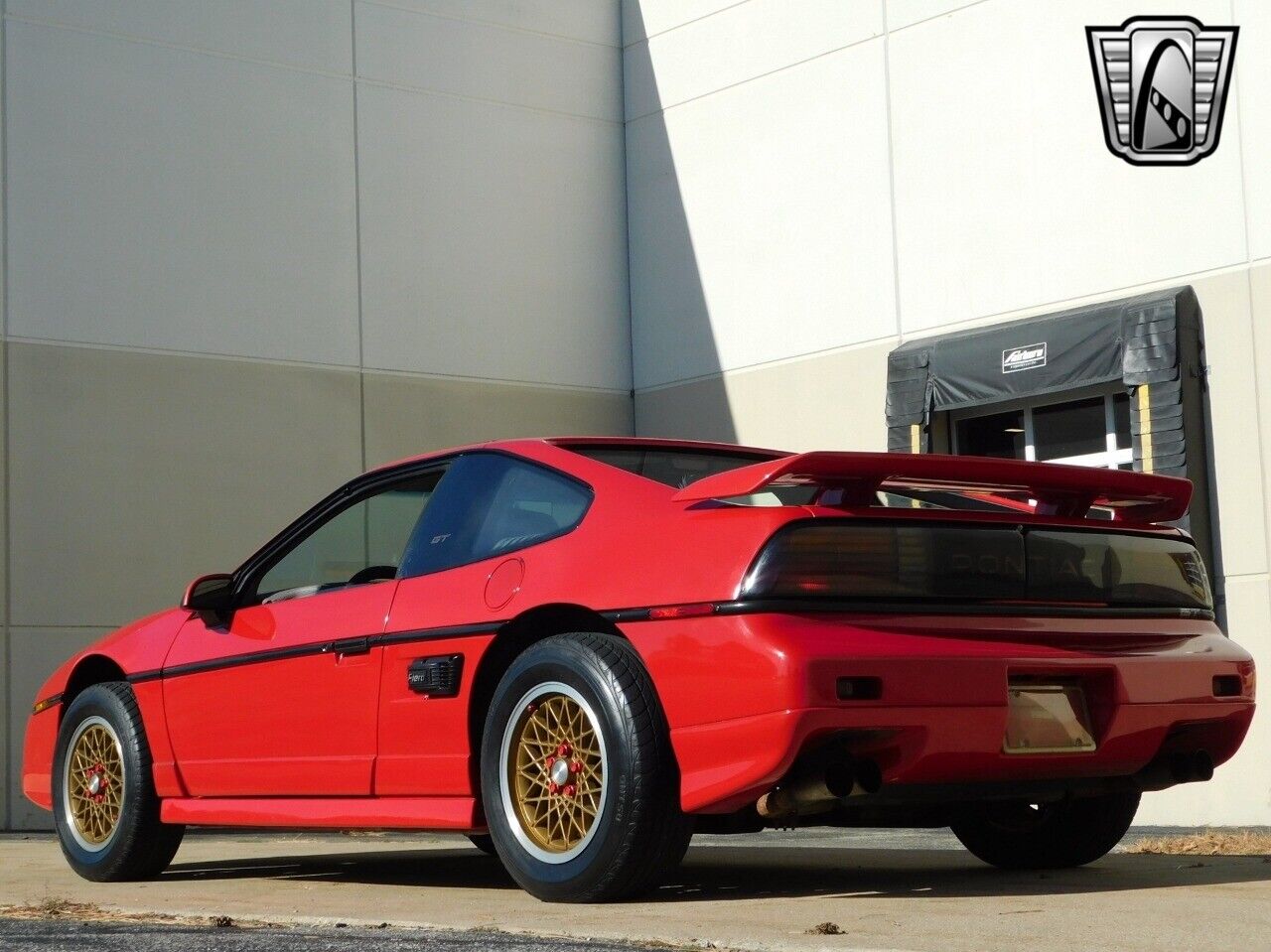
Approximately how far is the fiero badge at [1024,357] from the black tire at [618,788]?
716cm

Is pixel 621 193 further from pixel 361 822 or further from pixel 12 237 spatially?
A: pixel 361 822

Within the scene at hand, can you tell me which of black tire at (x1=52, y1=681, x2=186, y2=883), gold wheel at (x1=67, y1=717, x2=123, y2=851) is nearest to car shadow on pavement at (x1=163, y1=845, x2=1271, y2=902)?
black tire at (x1=52, y1=681, x2=186, y2=883)

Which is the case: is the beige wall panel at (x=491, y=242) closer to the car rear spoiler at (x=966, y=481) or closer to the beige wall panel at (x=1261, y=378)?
the beige wall panel at (x=1261, y=378)

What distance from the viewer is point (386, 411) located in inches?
515

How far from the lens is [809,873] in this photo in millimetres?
5730

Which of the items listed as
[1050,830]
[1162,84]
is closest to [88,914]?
[1050,830]

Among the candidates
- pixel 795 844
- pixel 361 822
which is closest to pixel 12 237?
pixel 795 844

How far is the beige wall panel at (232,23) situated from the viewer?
39.4 ft

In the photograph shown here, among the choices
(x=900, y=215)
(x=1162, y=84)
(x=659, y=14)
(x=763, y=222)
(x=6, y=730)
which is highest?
(x=659, y=14)

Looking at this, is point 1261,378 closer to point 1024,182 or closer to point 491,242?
point 1024,182

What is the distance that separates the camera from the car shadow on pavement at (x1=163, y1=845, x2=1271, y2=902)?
16.2 ft

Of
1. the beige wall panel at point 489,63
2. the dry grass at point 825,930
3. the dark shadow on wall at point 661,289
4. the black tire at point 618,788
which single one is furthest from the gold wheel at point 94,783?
the beige wall panel at point 489,63

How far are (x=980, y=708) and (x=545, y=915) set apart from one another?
1.18 meters

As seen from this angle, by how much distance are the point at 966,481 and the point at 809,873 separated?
5.33 ft
